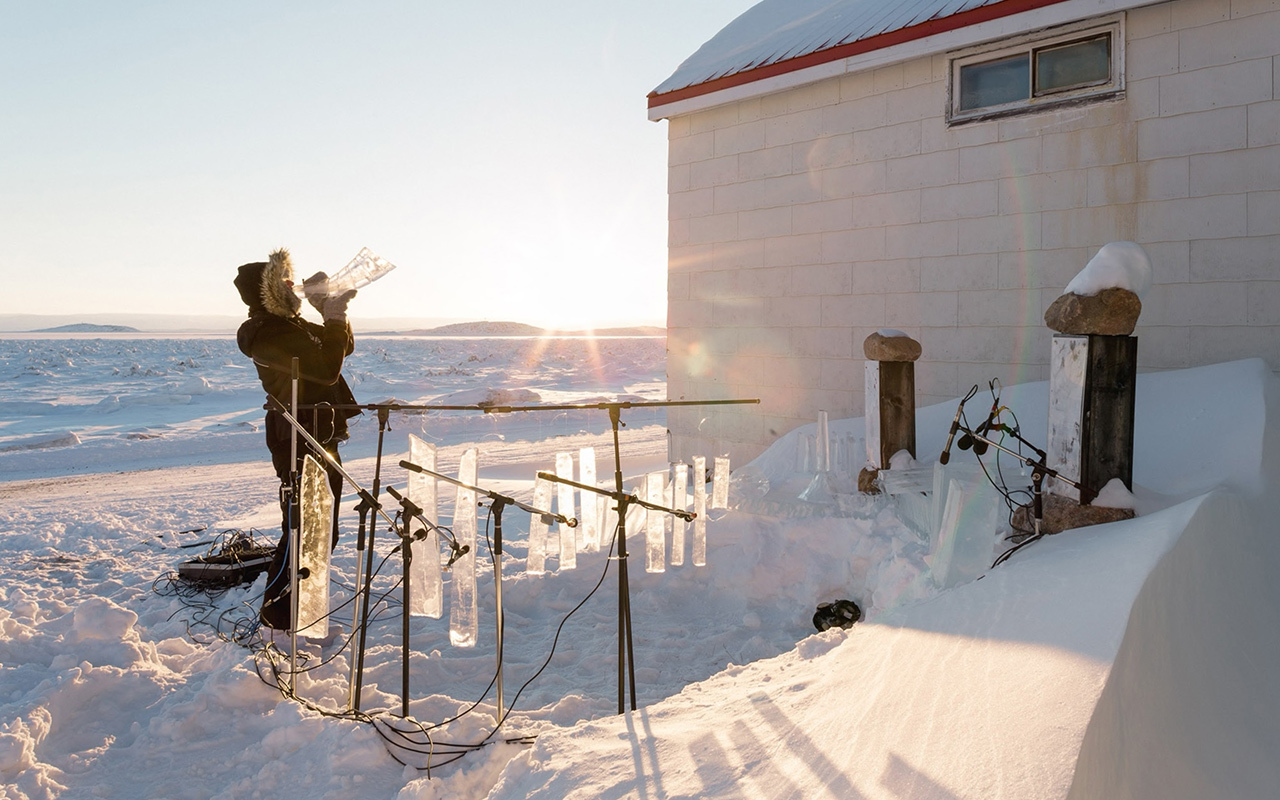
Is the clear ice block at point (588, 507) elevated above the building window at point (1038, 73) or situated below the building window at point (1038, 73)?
below

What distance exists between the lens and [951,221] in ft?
22.7

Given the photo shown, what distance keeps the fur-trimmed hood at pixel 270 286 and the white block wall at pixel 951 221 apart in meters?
4.65

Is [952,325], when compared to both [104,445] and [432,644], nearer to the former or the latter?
[432,644]

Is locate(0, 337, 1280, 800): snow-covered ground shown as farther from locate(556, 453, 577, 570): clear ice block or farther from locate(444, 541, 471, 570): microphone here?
locate(444, 541, 471, 570): microphone

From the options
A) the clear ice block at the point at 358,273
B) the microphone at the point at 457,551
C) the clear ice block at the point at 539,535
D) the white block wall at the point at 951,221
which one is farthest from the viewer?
the white block wall at the point at 951,221

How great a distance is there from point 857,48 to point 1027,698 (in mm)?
6161

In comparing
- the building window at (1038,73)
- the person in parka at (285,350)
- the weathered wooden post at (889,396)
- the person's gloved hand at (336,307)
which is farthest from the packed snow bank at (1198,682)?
the person's gloved hand at (336,307)

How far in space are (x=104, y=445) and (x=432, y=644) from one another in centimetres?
1245

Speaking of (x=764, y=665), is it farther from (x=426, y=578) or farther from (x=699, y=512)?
(x=426, y=578)

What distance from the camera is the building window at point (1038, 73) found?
6.15m

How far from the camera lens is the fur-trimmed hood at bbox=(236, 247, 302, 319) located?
5.01m

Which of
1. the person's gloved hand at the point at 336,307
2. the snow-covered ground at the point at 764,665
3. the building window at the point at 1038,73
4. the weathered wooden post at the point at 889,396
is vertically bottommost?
the snow-covered ground at the point at 764,665

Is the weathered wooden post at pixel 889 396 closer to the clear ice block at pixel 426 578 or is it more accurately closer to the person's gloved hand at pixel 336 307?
the clear ice block at pixel 426 578

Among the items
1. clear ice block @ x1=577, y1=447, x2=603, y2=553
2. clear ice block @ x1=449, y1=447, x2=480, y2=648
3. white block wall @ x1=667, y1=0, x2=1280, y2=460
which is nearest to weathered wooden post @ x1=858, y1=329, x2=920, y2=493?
white block wall @ x1=667, y1=0, x2=1280, y2=460
